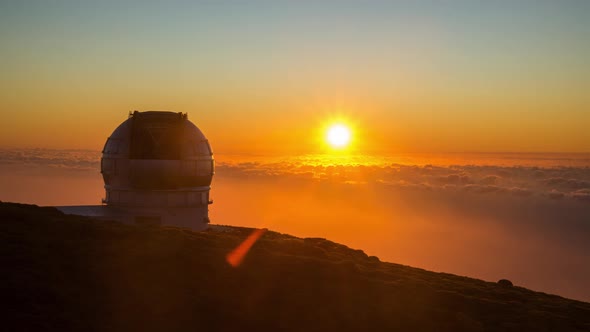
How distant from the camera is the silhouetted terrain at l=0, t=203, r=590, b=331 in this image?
17.3 metres

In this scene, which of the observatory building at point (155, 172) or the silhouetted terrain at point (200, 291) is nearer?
the silhouetted terrain at point (200, 291)

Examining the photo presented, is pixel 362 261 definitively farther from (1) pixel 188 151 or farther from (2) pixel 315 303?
(1) pixel 188 151

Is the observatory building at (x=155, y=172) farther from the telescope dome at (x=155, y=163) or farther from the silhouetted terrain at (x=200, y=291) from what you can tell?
the silhouetted terrain at (x=200, y=291)

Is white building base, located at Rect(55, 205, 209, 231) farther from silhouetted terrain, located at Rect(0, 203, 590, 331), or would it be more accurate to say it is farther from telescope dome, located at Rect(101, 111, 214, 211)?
silhouetted terrain, located at Rect(0, 203, 590, 331)

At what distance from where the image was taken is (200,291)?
19.7 m

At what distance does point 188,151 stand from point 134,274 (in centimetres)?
1606

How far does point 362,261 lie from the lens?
31.0 m

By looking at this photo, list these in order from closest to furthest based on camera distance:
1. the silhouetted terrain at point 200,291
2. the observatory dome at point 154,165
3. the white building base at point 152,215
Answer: the silhouetted terrain at point 200,291 → the observatory dome at point 154,165 → the white building base at point 152,215

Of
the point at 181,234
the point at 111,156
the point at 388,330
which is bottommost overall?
the point at 388,330

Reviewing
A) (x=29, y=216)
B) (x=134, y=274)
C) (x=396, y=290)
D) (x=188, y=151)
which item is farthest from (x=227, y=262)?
(x=188, y=151)

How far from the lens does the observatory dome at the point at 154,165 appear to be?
34.7 meters

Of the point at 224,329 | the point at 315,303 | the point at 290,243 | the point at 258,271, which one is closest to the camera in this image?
the point at 224,329

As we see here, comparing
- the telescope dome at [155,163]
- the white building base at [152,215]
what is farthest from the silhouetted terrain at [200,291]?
the white building base at [152,215]

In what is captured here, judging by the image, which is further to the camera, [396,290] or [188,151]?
[188,151]
